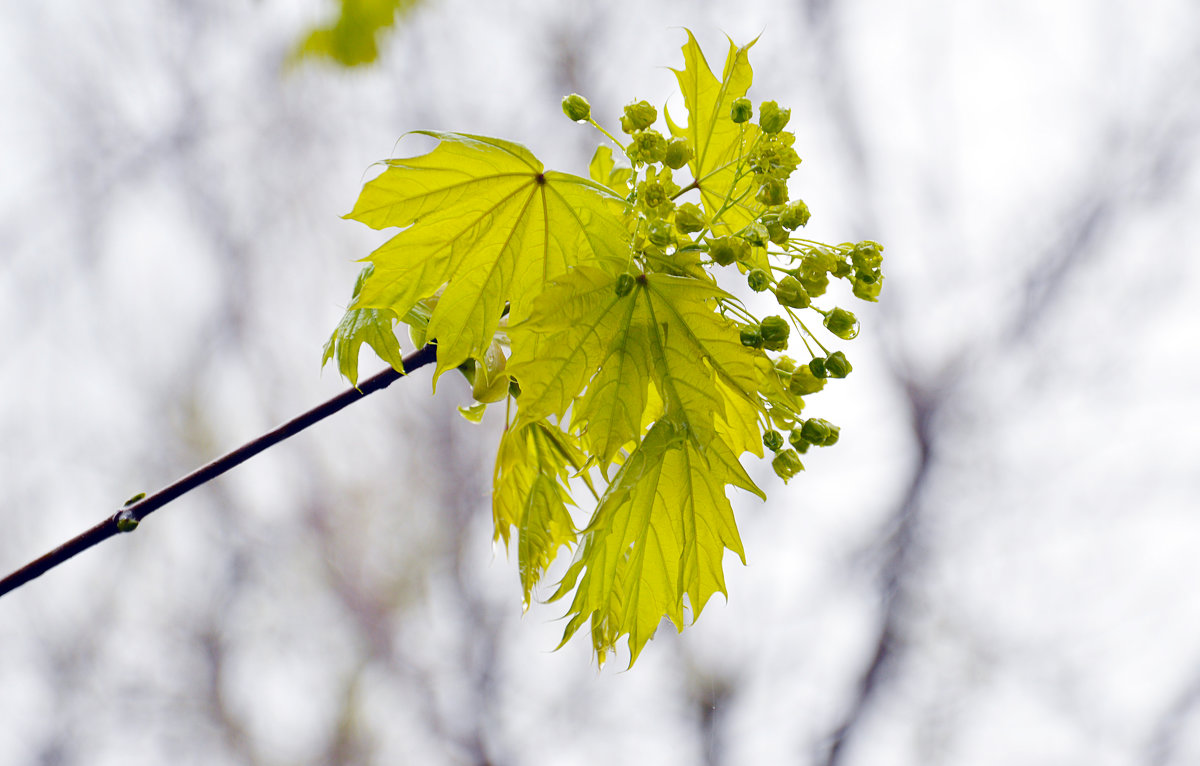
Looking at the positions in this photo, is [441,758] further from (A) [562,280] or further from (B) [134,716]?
(A) [562,280]

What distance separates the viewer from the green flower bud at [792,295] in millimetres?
302

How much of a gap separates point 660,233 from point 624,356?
52 millimetres

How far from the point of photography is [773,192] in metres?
0.30

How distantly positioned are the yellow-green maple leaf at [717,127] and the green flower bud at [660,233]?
69 millimetres

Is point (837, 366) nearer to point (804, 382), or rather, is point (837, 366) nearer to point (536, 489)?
point (804, 382)

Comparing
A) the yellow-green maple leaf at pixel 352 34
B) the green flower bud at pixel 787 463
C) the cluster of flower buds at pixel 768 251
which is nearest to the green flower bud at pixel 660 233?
the cluster of flower buds at pixel 768 251

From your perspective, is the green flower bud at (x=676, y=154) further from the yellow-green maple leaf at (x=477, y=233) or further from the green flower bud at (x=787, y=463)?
the green flower bud at (x=787, y=463)

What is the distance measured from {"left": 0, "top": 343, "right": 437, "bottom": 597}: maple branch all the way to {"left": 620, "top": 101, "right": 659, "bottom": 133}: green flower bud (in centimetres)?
13

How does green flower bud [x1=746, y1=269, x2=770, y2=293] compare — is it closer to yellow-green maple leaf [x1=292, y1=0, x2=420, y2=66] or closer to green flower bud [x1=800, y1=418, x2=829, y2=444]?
green flower bud [x1=800, y1=418, x2=829, y2=444]

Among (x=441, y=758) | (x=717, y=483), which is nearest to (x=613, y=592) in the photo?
(x=717, y=483)

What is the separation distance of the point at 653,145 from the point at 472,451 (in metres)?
1.46

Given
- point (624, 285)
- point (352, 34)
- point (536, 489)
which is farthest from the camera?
point (352, 34)

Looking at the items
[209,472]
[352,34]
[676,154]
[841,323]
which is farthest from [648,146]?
[352,34]

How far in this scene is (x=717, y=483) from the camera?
31cm
